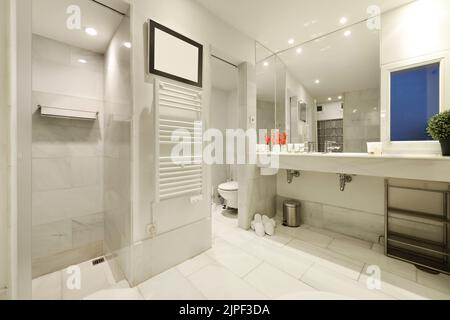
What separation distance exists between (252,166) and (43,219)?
2.23 meters

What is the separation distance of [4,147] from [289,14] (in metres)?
2.52

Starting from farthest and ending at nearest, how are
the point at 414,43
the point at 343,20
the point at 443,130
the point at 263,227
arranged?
the point at 263,227
the point at 343,20
the point at 414,43
the point at 443,130

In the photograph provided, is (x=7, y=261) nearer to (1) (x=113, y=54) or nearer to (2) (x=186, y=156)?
(2) (x=186, y=156)

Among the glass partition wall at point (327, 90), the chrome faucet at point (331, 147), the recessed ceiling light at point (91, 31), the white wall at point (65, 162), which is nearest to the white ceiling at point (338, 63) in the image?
the glass partition wall at point (327, 90)

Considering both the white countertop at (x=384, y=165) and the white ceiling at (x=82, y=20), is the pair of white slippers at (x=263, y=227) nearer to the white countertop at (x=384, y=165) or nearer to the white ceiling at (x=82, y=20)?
the white countertop at (x=384, y=165)

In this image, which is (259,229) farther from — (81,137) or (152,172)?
(81,137)

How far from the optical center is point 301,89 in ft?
8.14

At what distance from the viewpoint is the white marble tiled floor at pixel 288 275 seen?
4.25 feet

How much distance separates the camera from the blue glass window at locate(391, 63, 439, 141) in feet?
5.37

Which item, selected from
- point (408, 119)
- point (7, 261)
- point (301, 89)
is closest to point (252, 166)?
point (301, 89)

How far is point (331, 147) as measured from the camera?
2.22m

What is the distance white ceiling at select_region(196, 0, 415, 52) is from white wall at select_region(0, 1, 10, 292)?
4.74 feet

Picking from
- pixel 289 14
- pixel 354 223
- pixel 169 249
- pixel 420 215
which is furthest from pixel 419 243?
pixel 289 14

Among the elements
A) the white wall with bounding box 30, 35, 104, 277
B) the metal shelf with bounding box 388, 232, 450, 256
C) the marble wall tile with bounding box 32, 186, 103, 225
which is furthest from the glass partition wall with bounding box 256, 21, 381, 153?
the marble wall tile with bounding box 32, 186, 103, 225
